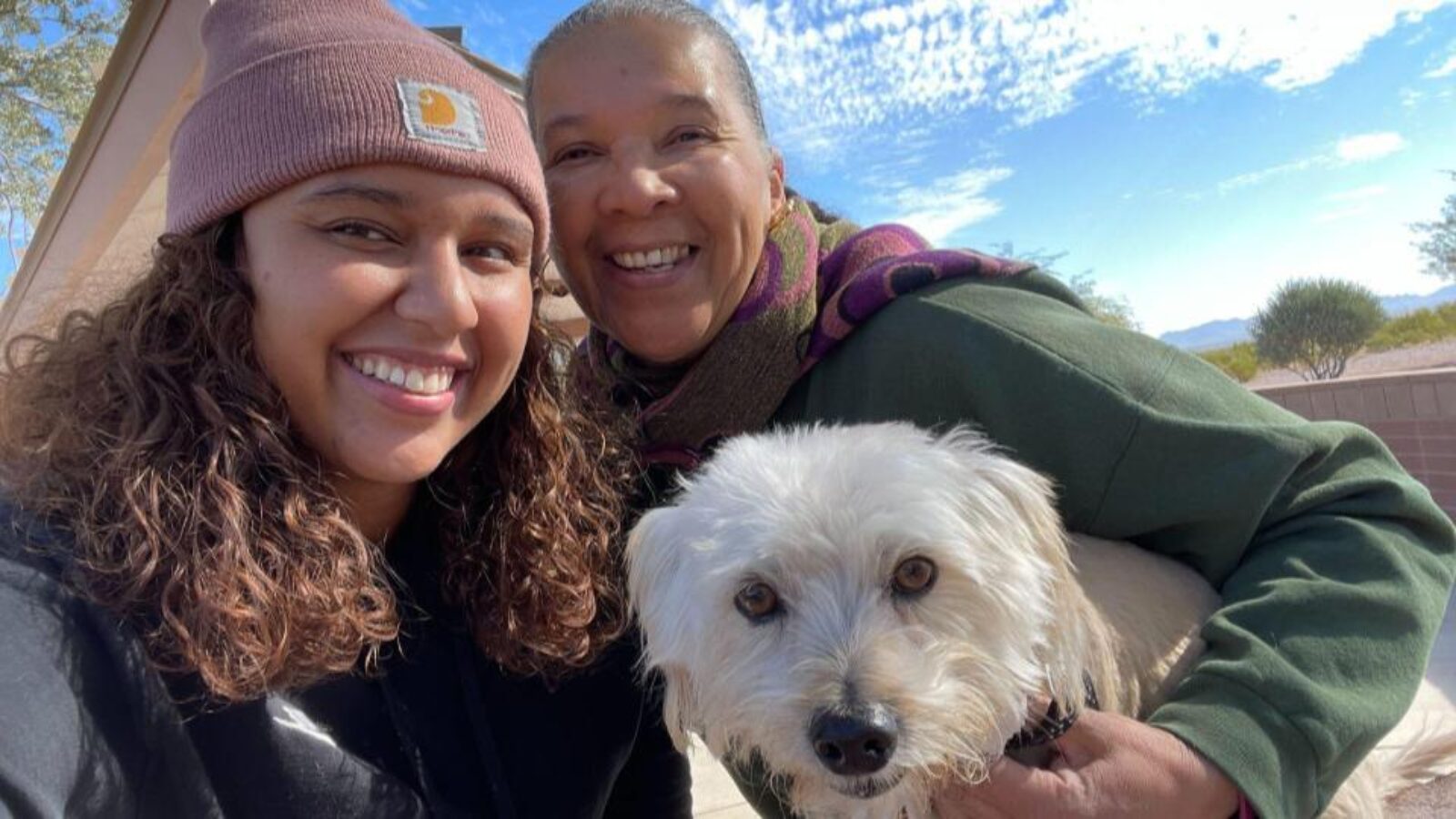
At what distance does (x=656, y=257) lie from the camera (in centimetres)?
284

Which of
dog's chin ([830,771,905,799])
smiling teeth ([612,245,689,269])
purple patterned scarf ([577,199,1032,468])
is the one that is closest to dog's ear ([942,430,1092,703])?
dog's chin ([830,771,905,799])

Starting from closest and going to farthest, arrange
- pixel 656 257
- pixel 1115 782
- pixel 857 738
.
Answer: pixel 857 738 → pixel 1115 782 → pixel 656 257

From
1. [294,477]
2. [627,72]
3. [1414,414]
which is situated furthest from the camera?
[1414,414]

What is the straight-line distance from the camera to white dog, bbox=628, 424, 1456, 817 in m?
1.88

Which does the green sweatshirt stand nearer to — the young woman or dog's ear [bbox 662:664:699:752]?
dog's ear [bbox 662:664:699:752]

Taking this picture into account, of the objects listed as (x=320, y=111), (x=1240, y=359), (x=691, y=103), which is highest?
(x=691, y=103)

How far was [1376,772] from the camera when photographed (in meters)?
2.63

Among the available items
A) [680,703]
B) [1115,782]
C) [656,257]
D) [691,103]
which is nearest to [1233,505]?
[1115,782]

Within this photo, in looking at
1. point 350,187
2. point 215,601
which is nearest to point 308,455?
point 215,601

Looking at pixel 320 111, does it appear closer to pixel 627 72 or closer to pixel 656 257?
pixel 627 72

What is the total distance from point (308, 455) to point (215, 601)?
0.46 m

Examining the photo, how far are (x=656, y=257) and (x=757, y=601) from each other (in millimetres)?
1156

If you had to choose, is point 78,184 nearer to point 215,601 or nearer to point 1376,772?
point 215,601

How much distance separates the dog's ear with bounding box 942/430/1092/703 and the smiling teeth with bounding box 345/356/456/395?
3.97 feet
